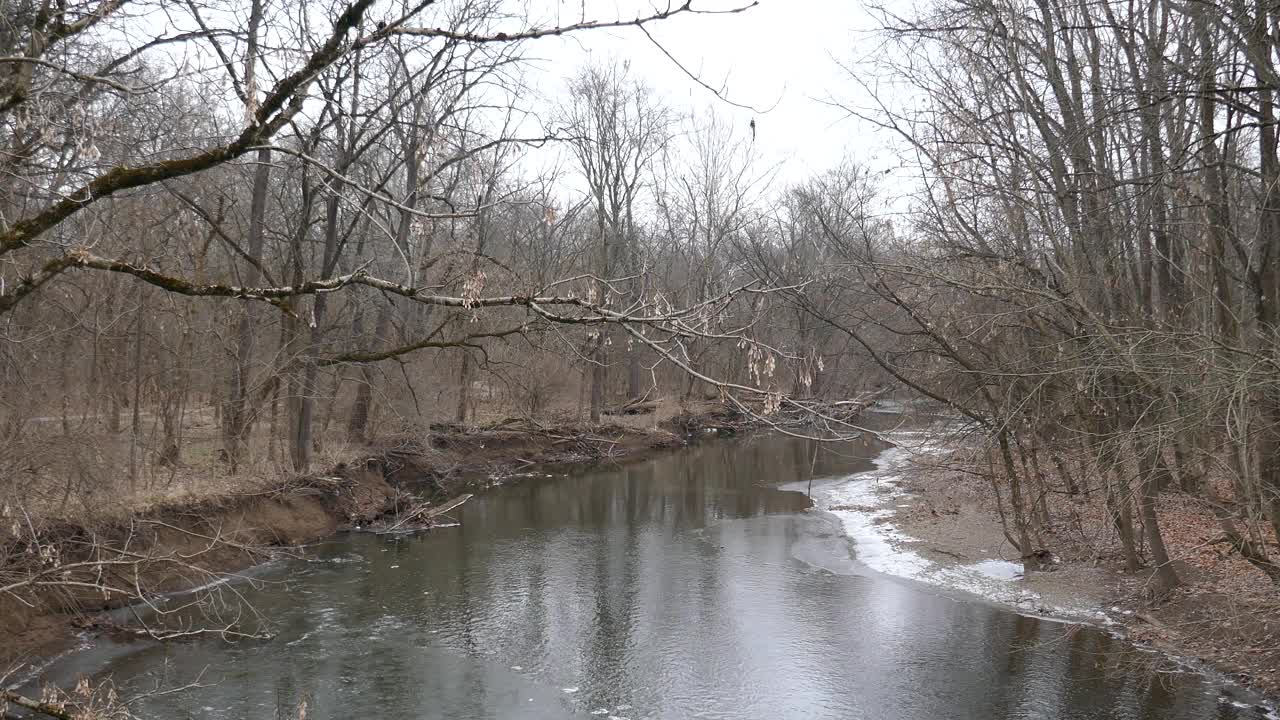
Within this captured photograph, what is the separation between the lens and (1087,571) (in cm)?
1382

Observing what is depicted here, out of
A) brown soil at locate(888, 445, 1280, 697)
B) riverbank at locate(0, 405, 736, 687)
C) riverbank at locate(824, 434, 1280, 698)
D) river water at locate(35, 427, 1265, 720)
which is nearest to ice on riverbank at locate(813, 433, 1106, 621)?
riverbank at locate(824, 434, 1280, 698)

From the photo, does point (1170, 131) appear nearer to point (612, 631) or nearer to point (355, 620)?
point (612, 631)

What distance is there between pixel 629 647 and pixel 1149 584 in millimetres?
7077

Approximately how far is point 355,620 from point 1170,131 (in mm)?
11621

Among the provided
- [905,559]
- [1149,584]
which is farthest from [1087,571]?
[905,559]

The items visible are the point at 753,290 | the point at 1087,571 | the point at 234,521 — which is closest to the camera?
the point at 753,290

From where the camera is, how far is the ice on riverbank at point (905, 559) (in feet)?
42.2

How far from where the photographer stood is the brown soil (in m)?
9.89

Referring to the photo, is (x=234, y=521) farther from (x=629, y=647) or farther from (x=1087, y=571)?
(x=1087, y=571)

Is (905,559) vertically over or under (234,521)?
under

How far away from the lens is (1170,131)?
32.8ft

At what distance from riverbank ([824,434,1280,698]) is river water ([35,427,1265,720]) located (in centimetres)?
50

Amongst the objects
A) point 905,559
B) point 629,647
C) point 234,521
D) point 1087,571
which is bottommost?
point 629,647

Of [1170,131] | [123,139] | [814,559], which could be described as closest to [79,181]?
[123,139]
